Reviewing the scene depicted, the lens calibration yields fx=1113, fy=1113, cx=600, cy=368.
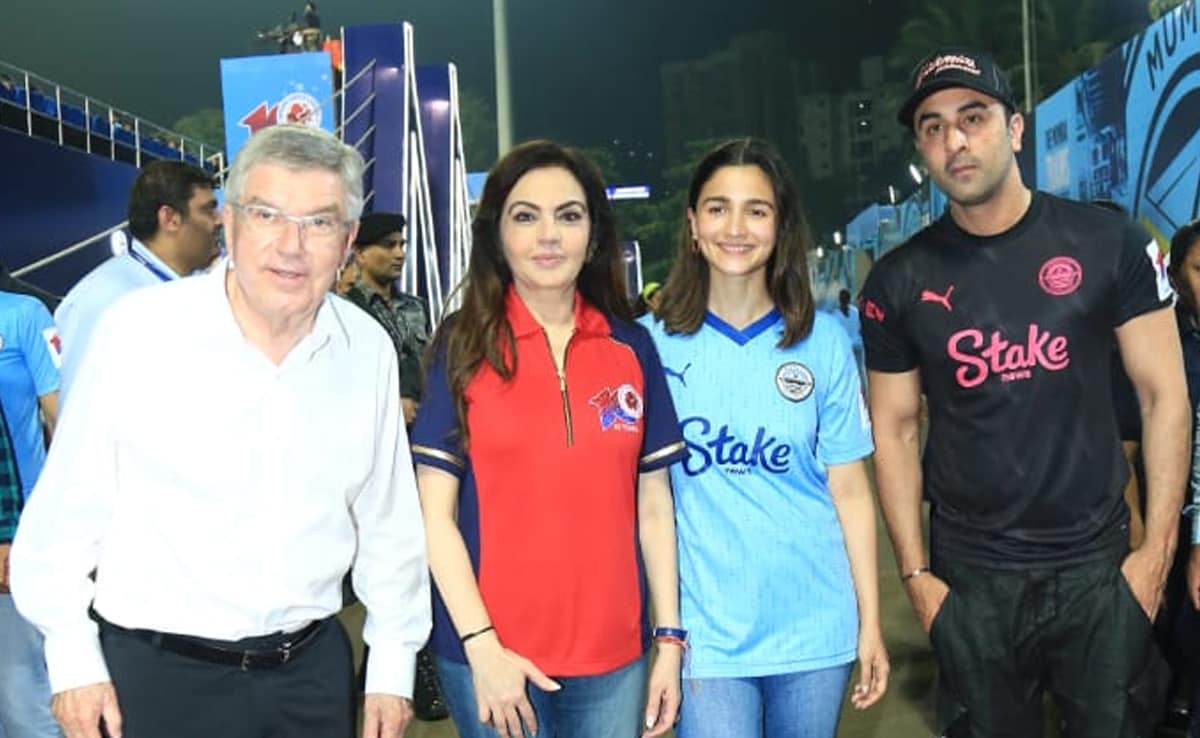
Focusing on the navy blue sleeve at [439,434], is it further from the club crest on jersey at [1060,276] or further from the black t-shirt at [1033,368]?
the club crest on jersey at [1060,276]

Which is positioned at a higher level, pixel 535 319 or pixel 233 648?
pixel 535 319

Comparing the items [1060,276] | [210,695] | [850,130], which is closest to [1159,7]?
[1060,276]

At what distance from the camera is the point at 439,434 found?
1735 mm

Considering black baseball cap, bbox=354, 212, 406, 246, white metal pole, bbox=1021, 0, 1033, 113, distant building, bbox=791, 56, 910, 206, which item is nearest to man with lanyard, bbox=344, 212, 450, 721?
black baseball cap, bbox=354, 212, 406, 246

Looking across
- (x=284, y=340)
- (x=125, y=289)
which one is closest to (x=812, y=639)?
(x=284, y=340)

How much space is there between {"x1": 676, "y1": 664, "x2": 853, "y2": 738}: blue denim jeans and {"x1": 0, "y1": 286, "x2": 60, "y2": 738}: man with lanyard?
5.13 ft

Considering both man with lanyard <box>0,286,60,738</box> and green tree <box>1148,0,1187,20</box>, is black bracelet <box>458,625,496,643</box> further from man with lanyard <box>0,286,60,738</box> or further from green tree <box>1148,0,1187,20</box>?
green tree <box>1148,0,1187,20</box>

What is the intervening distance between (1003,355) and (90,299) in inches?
94.9

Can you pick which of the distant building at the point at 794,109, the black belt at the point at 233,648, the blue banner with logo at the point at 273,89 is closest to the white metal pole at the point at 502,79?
the distant building at the point at 794,109

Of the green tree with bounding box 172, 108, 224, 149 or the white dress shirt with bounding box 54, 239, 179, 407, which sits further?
the green tree with bounding box 172, 108, 224, 149

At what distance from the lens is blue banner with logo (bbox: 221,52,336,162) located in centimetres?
1212

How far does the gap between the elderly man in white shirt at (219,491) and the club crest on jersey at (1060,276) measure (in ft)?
4.11

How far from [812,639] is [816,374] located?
454 mm

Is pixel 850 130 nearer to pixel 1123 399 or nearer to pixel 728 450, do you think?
pixel 1123 399
